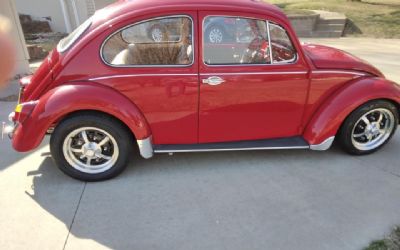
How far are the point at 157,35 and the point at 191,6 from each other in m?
0.42

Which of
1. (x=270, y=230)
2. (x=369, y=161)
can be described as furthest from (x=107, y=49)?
(x=369, y=161)

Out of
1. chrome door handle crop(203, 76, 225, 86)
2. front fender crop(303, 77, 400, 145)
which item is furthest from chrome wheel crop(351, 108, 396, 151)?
chrome door handle crop(203, 76, 225, 86)

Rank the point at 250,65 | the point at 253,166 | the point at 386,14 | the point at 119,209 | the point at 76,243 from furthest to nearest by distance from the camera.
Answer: the point at 386,14 < the point at 253,166 < the point at 250,65 < the point at 119,209 < the point at 76,243

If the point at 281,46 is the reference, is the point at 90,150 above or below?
below

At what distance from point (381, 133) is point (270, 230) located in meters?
2.01

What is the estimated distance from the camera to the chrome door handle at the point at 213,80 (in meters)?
3.27

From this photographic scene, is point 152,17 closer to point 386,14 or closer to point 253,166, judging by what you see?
point 253,166

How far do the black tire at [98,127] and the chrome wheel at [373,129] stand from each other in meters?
2.44

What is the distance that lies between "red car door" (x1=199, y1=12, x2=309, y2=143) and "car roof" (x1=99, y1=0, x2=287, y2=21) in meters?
0.07

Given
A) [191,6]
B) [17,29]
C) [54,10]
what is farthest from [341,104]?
[54,10]

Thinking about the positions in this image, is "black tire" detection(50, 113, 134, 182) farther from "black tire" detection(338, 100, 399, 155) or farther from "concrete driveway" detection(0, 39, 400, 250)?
"black tire" detection(338, 100, 399, 155)

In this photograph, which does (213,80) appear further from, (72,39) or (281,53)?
(72,39)

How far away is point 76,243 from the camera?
2.68m

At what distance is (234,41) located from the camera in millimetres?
3416
